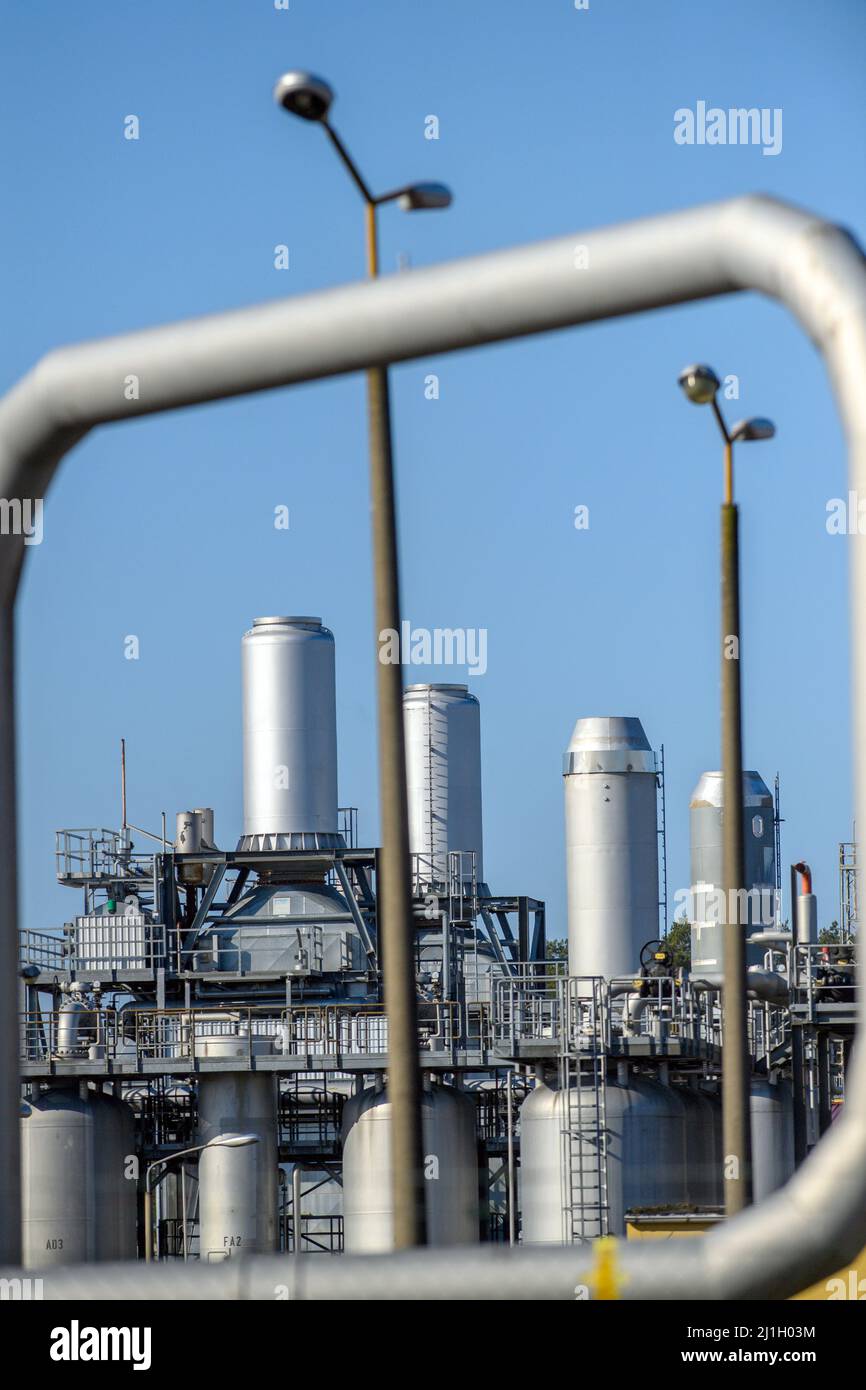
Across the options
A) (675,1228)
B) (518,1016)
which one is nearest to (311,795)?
(518,1016)

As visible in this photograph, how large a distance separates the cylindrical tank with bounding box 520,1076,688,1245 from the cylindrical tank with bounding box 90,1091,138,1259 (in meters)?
8.78

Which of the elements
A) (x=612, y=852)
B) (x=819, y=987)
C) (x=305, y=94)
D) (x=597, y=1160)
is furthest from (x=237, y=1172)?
(x=305, y=94)

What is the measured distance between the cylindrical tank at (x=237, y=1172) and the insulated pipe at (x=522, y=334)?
105 feet

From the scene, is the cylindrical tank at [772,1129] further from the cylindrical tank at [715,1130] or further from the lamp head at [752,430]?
the lamp head at [752,430]

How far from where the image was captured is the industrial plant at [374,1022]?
3447 cm

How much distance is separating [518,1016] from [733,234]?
3029 centimetres

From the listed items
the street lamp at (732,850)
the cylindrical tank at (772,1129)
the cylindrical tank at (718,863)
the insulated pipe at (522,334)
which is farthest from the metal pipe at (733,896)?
the cylindrical tank at (718,863)

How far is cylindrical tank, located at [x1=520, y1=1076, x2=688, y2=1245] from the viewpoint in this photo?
109 feet

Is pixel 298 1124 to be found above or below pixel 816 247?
below

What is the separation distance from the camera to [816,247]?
483 cm

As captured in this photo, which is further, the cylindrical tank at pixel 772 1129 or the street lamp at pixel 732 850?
the cylindrical tank at pixel 772 1129

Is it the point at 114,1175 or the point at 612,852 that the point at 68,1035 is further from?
the point at 612,852

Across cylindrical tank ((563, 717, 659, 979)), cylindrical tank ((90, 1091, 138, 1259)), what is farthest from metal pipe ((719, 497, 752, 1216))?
cylindrical tank ((90, 1091, 138, 1259))
